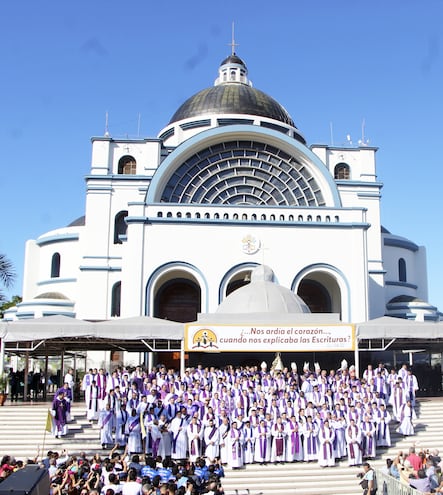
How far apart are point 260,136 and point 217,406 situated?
19.5m

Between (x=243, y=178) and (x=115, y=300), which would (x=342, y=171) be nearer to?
(x=243, y=178)

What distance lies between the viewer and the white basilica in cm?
2884

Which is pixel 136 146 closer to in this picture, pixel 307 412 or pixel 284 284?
pixel 284 284

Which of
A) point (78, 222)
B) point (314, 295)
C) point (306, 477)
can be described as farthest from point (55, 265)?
point (306, 477)

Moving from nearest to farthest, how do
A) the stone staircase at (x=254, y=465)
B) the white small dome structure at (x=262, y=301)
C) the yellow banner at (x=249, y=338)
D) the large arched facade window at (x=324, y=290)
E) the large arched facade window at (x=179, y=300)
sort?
the stone staircase at (x=254, y=465) → the yellow banner at (x=249, y=338) → the white small dome structure at (x=262, y=301) → the large arched facade window at (x=324, y=290) → the large arched facade window at (x=179, y=300)

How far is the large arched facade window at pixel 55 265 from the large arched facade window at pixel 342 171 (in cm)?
1716

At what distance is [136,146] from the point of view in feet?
118

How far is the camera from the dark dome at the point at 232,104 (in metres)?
38.8

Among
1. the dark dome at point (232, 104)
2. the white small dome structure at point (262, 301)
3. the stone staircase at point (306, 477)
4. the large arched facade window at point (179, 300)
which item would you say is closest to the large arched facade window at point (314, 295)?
the large arched facade window at point (179, 300)

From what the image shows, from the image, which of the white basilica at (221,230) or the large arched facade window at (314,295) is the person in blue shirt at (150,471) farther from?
the large arched facade window at (314,295)

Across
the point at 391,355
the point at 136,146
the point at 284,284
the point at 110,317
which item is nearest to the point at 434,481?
the point at 284,284

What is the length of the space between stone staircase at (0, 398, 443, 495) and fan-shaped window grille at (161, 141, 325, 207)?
51.6 ft

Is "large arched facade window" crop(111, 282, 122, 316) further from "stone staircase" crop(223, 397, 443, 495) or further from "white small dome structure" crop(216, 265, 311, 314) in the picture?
"stone staircase" crop(223, 397, 443, 495)

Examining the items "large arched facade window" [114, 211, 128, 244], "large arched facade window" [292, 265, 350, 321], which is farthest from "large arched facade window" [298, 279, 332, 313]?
"large arched facade window" [114, 211, 128, 244]
